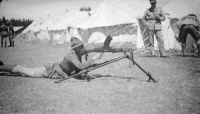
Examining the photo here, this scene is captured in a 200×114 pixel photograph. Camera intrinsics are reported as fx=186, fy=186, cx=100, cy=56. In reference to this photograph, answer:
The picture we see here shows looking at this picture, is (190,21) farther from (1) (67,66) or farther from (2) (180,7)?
(1) (67,66)

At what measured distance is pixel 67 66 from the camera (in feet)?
15.6

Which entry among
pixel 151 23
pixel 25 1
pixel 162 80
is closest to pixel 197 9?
pixel 151 23

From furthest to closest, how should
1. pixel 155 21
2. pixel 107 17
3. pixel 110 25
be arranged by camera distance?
pixel 107 17 < pixel 110 25 < pixel 155 21

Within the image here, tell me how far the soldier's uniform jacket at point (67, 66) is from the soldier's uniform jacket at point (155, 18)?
4.94m

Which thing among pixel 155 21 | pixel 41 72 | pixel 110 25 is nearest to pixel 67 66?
pixel 41 72

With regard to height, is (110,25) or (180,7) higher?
(180,7)

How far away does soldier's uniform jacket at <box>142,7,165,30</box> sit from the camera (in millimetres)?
8414

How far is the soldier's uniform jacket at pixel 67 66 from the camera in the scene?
175 inches

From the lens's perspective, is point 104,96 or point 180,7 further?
point 180,7

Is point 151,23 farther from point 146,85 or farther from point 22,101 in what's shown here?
point 22,101

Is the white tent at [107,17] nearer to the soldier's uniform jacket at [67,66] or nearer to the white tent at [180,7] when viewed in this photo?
the white tent at [180,7]

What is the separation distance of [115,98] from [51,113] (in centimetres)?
114

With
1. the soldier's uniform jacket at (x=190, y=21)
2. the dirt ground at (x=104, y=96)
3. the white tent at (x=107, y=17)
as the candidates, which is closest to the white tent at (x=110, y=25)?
the white tent at (x=107, y=17)

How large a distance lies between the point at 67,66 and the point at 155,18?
5.52 meters
